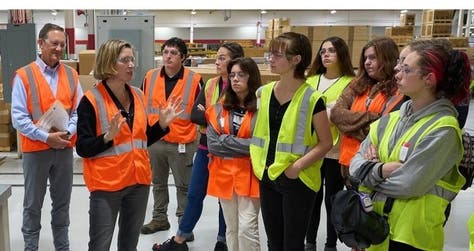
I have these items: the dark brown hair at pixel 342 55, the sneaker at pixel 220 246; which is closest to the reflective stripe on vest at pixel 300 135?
the dark brown hair at pixel 342 55

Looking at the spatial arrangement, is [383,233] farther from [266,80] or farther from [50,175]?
[266,80]

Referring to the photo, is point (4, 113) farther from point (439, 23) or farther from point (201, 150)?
point (439, 23)

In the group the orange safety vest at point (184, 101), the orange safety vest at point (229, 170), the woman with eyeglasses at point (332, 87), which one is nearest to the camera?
the orange safety vest at point (229, 170)

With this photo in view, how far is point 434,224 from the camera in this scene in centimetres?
142

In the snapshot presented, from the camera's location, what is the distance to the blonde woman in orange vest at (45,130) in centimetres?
239

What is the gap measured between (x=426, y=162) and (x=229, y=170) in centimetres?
117

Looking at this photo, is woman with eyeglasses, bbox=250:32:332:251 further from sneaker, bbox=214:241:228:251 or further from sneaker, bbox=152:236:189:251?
sneaker, bbox=152:236:189:251

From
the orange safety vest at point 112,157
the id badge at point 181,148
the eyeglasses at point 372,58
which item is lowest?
the id badge at point 181,148

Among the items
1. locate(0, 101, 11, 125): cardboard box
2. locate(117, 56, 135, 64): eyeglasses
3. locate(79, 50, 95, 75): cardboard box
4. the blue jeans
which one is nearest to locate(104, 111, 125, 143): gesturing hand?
locate(117, 56, 135, 64): eyeglasses

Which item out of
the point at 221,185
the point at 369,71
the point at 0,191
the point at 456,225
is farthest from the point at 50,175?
the point at 456,225

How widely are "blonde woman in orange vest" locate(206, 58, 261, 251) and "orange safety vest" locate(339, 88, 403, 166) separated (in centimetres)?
53

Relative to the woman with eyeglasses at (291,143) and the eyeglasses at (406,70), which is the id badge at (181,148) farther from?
the eyeglasses at (406,70)

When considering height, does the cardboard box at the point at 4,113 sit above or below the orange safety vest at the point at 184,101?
below

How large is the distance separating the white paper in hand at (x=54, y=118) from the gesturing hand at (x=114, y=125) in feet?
2.32
